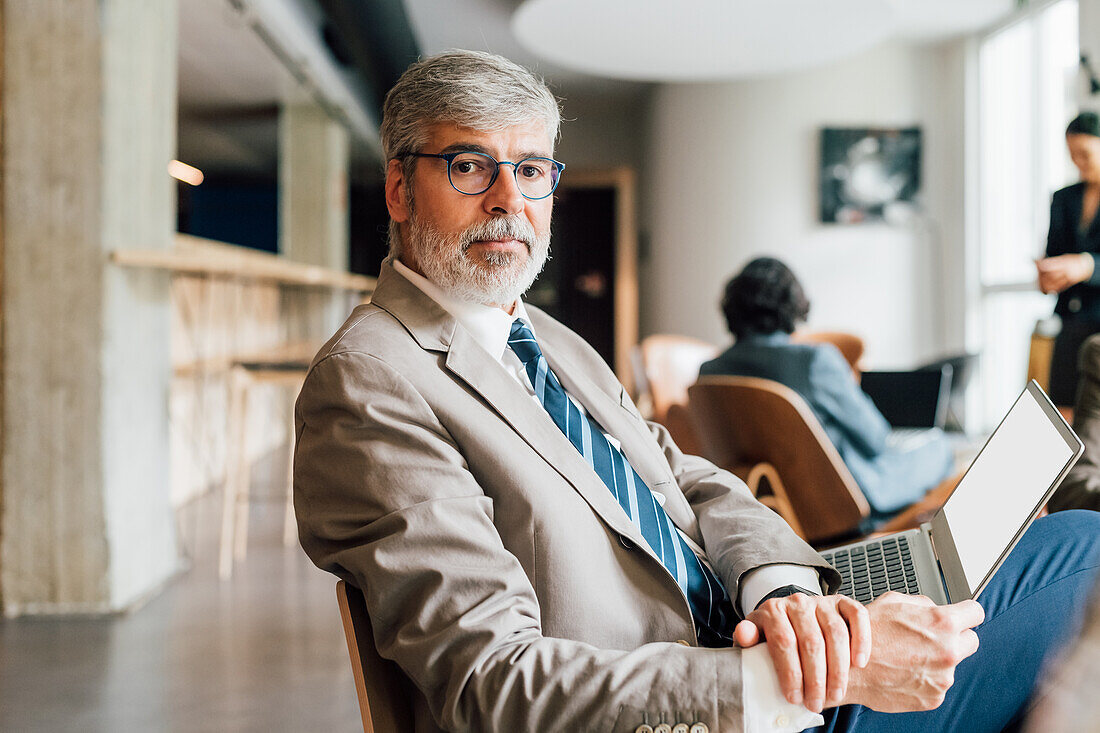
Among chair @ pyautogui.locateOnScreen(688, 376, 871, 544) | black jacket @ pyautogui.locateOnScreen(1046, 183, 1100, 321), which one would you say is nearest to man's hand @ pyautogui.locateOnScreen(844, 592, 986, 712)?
chair @ pyautogui.locateOnScreen(688, 376, 871, 544)

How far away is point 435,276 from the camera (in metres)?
1.22

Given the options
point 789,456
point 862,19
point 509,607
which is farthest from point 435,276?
point 862,19

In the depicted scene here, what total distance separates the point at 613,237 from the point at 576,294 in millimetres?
797

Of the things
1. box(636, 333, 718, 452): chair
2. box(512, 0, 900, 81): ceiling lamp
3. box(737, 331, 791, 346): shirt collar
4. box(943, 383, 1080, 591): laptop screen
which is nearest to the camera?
box(943, 383, 1080, 591): laptop screen

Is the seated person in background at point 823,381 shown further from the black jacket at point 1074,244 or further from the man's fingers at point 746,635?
the man's fingers at point 746,635

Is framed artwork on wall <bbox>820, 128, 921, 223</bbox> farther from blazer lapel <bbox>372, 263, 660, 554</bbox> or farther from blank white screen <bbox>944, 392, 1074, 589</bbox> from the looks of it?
blazer lapel <bbox>372, 263, 660, 554</bbox>

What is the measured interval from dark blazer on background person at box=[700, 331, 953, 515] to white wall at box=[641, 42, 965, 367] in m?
4.21

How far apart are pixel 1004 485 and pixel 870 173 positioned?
20.0 ft

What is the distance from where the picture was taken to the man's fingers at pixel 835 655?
0.87 m

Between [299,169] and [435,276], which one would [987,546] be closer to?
[435,276]

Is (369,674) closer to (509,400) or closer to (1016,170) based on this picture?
(509,400)

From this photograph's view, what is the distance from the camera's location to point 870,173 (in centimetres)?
670

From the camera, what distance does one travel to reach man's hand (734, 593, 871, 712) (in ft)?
2.85

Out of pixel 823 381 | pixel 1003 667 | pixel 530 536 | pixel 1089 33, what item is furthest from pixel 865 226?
pixel 530 536
